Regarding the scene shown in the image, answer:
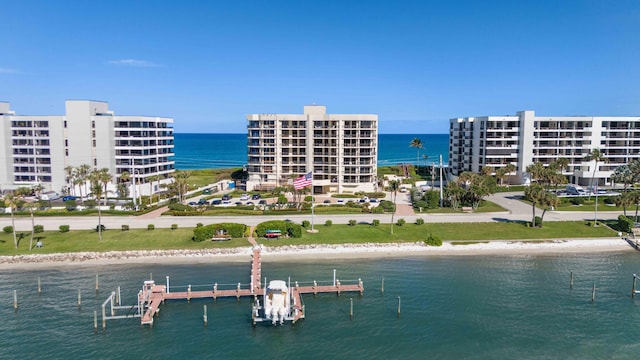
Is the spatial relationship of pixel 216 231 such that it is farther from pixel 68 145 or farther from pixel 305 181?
pixel 68 145

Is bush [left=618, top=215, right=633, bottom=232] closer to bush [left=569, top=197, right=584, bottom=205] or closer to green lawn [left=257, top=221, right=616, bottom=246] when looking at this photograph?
green lawn [left=257, top=221, right=616, bottom=246]

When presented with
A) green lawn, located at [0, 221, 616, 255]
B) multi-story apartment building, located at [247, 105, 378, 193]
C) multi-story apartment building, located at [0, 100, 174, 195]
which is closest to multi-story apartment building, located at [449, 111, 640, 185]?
multi-story apartment building, located at [247, 105, 378, 193]

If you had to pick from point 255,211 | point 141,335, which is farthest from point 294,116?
point 141,335

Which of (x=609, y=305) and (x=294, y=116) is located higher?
(x=294, y=116)

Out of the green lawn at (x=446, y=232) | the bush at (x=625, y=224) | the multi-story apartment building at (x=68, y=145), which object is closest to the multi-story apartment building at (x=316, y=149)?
the multi-story apartment building at (x=68, y=145)

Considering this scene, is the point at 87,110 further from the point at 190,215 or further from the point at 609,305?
the point at 609,305

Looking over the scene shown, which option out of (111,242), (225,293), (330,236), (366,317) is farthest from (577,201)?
(111,242)

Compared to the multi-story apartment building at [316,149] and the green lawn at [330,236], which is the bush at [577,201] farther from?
the multi-story apartment building at [316,149]
